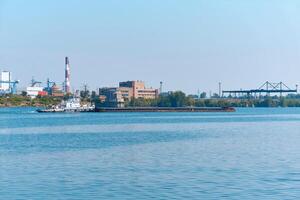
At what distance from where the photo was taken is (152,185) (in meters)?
15.5

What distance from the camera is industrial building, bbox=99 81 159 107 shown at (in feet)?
407

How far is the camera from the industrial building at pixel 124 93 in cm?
12416

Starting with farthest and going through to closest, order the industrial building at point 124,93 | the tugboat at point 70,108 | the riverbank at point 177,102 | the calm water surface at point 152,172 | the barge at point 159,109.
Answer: the industrial building at point 124,93 → the riverbank at point 177,102 → the barge at point 159,109 → the tugboat at point 70,108 → the calm water surface at point 152,172

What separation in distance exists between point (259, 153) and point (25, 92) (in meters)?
132

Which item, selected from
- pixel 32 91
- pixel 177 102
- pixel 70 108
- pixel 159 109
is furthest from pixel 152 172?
pixel 32 91

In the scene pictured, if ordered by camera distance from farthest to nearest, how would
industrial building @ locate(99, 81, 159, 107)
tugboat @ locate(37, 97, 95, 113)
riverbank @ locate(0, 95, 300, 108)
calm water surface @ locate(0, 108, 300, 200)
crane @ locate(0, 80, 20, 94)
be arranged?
1. crane @ locate(0, 80, 20, 94)
2. industrial building @ locate(99, 81, 159, 107)
3. riverbank @ locate(0, 95, 300, 108)
4. tugboat @ locate(37, 97, 95, 113)
5. calm water surface @ locate(0, 108, 300, 200)

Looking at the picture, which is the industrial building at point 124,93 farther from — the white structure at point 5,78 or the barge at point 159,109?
the white structure at point 5,78

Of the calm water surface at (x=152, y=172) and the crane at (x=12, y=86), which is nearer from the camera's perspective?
the calm water surface at (x=152, y=172)

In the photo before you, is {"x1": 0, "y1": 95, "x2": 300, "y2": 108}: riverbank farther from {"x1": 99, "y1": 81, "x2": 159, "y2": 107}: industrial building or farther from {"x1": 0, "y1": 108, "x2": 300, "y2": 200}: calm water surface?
{"x1": 0, "y1": 108, "x2": 300, "y2": 200}: calm water surface

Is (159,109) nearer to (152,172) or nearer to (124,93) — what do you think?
(124,93)

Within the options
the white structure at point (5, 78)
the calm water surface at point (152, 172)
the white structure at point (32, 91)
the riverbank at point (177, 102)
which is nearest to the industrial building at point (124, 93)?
the riverbank at point (177, 102)

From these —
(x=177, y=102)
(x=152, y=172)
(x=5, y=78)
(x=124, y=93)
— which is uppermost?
(x=5, y=78)

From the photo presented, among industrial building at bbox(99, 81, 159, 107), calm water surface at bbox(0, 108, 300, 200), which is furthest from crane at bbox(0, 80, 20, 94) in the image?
calm water surface at bbox(0, 108, 300, 200)

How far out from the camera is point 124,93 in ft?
474
